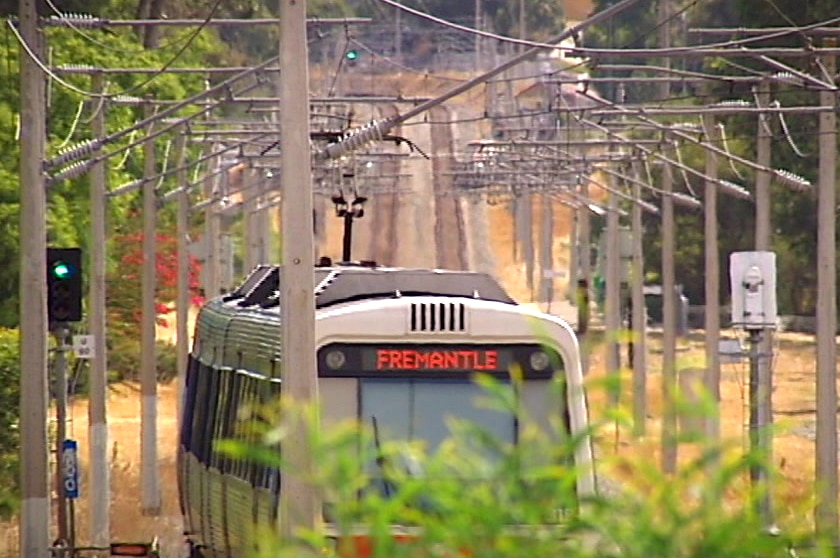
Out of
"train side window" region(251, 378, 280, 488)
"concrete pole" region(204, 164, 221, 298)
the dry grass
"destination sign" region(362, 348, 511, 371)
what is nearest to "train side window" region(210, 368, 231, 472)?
"train side window" region(251, 378, 280, 488)

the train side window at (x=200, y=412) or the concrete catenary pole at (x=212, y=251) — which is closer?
the train side window at (x=200, y=412)

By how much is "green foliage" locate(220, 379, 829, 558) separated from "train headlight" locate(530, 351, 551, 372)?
31.4 feet

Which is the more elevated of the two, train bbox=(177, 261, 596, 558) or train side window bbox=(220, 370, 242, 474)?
train bbox=(177, 261, 596, 558)

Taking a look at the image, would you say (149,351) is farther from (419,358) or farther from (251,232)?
(251,232)

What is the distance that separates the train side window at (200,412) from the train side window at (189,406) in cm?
18

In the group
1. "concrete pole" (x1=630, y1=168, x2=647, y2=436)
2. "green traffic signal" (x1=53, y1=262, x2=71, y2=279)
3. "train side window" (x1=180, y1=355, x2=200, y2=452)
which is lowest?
"concrete pole" (x1=630, y1=168, x2=647, y2=436)

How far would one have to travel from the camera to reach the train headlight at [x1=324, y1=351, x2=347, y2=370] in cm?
1642

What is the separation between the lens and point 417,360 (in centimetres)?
1644

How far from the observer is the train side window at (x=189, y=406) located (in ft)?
69.5

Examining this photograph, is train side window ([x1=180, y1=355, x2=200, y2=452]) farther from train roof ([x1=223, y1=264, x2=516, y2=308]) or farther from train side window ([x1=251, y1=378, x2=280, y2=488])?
train side window ([x1=251, y1=378, x2=280, y2=488])

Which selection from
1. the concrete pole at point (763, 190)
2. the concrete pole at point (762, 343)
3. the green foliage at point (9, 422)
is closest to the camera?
the concrete pole at point (762, 343)

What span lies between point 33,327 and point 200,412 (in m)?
4.57

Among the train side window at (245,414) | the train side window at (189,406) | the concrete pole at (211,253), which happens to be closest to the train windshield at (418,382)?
the train side window at (245,414)

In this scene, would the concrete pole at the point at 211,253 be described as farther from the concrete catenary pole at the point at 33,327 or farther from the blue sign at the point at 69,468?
the concrete catenary pole at the point at 33,327
